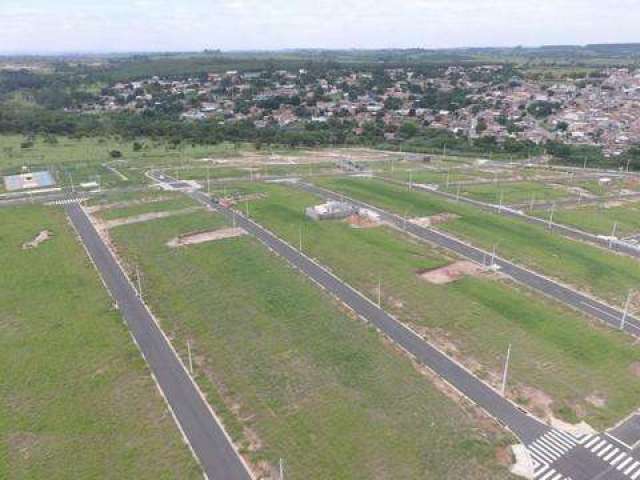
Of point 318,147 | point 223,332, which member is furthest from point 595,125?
point 223,332

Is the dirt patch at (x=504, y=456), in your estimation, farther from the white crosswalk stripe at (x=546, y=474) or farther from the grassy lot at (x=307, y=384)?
the white crosswalk stripe at (x=546, y=474)

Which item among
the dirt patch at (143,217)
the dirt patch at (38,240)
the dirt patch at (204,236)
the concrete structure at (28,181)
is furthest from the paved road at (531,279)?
the concrete structure at (28,181)

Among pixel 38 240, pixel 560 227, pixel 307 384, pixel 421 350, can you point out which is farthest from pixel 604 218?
pixel 38 240

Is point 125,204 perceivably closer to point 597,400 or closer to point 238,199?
point 238,199

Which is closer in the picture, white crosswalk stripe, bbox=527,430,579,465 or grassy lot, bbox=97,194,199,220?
white crosswalk stripe, bbox=527,430,579,465

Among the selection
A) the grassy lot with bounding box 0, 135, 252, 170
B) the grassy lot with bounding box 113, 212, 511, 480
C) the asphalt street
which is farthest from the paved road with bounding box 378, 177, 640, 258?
the grassy lot with bounding box 0, 135, 252, 170

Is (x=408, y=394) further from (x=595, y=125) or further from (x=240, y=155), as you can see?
(x=595, y=125)

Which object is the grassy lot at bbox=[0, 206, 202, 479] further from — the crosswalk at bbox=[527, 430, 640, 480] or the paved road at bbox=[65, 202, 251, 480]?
the crosswalk at bbox=[527, 430, 640, 480]
